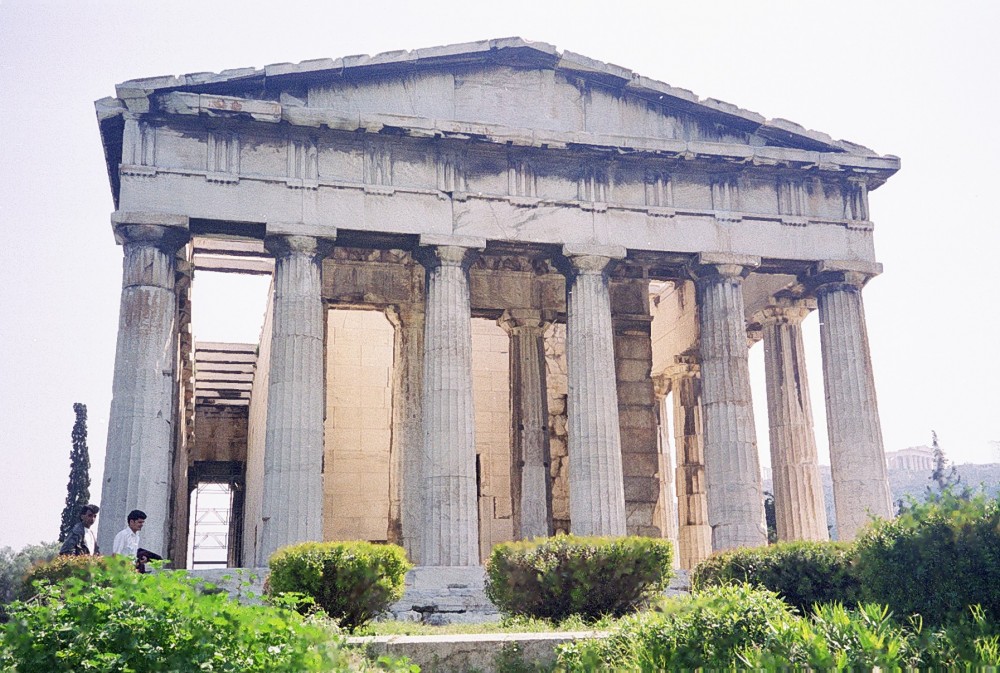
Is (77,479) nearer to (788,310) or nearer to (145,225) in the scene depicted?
(145,225)

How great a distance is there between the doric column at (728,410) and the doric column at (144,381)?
1209 cm

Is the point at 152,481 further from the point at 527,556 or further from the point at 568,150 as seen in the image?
the point at 568,150

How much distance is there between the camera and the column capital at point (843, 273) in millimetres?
26672

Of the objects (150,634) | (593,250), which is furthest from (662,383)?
(150,634)

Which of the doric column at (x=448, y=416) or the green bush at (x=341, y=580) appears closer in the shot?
the green bush at (x=341, y=580)

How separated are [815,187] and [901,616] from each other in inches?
687

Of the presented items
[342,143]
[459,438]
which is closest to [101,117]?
[342,143]

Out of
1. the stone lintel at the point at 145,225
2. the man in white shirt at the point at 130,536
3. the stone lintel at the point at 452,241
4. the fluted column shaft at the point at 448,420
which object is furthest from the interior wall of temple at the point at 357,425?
the man in white shirt at the point at 130,536

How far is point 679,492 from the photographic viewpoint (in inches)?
1308

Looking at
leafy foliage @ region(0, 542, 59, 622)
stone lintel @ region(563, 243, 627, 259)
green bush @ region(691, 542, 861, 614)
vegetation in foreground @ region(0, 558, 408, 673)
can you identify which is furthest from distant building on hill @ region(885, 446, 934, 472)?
vegetation in foreground @ region(0, 558, 408, 673)

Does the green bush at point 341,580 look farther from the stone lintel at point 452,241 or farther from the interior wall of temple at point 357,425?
the interior wall of temple at point 357,425

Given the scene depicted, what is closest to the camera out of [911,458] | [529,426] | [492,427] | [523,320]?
[529,426]

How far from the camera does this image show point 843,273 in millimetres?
26750

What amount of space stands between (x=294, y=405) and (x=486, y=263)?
899 cm
